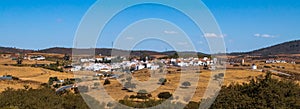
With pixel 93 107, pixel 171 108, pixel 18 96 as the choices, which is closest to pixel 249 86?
pixel 171 108

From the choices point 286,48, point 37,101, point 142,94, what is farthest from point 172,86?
point 286,48

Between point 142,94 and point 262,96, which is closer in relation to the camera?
point 262,96

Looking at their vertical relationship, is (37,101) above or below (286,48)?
below

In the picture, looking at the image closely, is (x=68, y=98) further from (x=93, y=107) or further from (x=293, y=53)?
(x=293, y=53)

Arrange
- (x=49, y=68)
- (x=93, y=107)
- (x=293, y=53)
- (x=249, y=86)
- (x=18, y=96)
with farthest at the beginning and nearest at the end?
(x=293, y=53)
(x=49, y=68)
(x=93, y=107)
(x=18, y=96)
(x=249, y=86)

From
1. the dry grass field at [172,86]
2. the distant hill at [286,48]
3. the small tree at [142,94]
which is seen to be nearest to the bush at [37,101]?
the dry grass field at [172,86]

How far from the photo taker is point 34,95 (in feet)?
105

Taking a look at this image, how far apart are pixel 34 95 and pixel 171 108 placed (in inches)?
423

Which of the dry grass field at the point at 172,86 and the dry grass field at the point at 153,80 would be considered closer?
the dry grass field at the point at 172,86

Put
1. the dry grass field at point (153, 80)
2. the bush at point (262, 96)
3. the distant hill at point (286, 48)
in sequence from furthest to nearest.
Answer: the distant hill at point (286, 48)
the dry grass field at point (153, 80)
the bush at point (262, 96)

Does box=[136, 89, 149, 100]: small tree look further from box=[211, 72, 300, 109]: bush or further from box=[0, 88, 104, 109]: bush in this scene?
box=[211, 72, 300, 109]: bush

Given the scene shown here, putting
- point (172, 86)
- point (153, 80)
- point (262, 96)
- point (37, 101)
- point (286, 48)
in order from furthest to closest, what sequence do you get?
1. point (286, 48)
2. point (172, 86)
3. point (153, 80)
4. point (37, 101)
5. point (262, 96)

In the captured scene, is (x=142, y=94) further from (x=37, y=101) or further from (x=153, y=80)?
(x=37, y=101)

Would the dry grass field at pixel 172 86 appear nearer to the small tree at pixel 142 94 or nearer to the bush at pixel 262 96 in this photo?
the small tree at pixel 142 94
